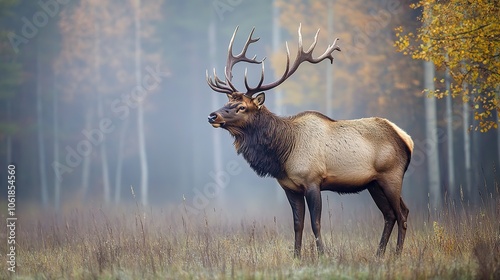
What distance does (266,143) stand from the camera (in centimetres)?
950

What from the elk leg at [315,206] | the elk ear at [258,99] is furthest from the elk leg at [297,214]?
the elk ear at [258,99]

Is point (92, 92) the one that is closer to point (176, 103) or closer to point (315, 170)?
point (176, 103)

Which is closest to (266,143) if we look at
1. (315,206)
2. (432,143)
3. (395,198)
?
(315,206)

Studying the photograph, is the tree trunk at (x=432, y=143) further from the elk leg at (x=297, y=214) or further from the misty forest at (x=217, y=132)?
the elk leg at (x=297, y=214)

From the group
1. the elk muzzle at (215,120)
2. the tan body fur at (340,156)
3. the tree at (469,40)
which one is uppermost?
the tree at (469,40)

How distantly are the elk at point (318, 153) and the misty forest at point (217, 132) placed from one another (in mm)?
495

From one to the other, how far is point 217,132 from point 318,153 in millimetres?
23169

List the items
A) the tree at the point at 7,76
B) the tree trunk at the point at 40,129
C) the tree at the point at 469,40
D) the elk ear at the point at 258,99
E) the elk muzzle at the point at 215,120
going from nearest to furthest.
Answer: the elk muzzle at the point at 215,120, the elk ear at the point at 258,99, the tree at the point at 469,40, the tree at the point at 7,76, the tree trunk at the point at 40,129

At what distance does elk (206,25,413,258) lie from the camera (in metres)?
9.26

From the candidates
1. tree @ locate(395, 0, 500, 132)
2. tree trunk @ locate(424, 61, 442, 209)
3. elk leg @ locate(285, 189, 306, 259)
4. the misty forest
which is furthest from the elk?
tree trunk @ locate(424, 61, 442, 209)

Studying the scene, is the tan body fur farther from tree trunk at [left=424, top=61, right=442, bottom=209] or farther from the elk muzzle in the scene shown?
tree trunk at [left=424, top=61, right=442, bottom=209]

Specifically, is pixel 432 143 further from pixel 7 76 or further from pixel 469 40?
pixel 7 76

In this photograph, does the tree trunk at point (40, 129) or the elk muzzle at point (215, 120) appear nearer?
the elk muzzle at point (215, 120)

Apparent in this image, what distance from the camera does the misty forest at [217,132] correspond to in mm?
9008
